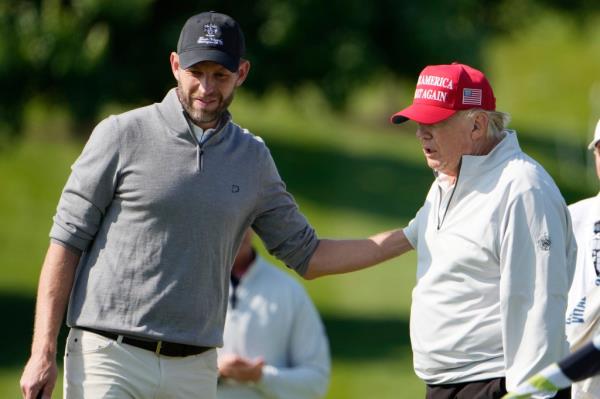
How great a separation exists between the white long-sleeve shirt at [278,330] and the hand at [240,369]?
0.22 m

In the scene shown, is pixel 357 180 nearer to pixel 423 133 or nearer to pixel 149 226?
pixel 423 133

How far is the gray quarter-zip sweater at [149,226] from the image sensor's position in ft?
16.7

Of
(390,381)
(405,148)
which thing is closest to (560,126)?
(405,148)

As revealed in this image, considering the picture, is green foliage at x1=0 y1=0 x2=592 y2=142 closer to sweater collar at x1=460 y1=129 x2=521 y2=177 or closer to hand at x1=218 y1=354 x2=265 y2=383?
hand at x1=218 y1=354 x2=265 y2=383

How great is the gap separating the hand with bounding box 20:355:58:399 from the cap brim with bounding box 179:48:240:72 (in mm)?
1252

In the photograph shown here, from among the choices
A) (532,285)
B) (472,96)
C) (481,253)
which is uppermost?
(472,96)

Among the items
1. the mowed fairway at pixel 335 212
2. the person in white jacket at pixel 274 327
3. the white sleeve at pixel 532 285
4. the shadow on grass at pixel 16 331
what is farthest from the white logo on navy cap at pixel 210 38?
the shadow on grass at pixel 16 331

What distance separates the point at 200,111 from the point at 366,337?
39.2ft

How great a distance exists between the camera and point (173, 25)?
47.8 feet

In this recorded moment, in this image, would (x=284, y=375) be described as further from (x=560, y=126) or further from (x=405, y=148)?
(x=560, y=126)

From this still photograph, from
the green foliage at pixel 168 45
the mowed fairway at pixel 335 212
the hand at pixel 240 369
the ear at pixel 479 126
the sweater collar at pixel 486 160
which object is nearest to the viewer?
the sweater collar at pixel 486 160

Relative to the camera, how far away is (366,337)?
55.4 feet

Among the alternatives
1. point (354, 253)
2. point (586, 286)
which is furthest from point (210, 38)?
point (586, 286)

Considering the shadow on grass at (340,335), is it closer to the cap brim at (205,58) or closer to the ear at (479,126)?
the cap brim at (205,58)
